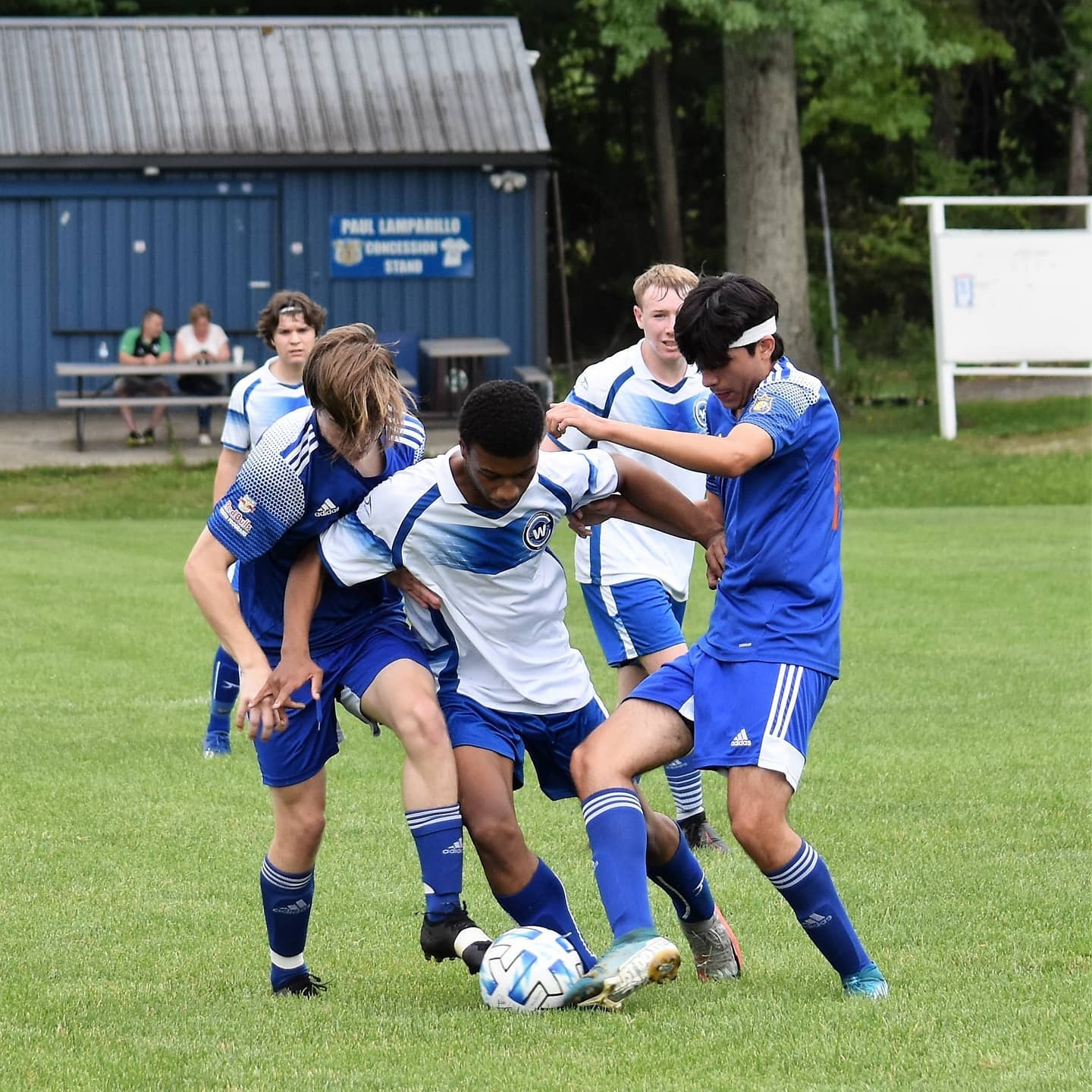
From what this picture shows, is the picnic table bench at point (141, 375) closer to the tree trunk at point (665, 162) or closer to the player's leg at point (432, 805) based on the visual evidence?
the tree trunk at point (665, 162)

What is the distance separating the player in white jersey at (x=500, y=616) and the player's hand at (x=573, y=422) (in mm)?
94

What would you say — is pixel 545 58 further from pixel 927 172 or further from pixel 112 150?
pixel 112 150

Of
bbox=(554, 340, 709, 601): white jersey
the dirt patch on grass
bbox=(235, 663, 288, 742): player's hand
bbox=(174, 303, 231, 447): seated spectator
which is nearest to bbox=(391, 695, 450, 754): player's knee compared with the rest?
bbox=(235, 663, 288, 742): player's hand

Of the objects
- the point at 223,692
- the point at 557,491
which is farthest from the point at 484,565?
the point at 223,692

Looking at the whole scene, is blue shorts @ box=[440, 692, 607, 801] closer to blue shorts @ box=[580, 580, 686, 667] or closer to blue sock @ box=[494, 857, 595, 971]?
blue sock @ box=[494, 857, 595, 971]

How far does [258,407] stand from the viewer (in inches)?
349

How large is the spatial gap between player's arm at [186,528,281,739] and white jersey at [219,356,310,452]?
3.75 m

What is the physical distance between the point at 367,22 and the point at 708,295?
73.3 ft

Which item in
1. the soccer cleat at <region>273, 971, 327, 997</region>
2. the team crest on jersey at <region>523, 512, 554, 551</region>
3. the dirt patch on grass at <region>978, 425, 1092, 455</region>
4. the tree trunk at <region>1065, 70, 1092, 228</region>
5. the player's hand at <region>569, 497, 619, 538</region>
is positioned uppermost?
the tree trunk at <region>1065, 70, 1092, 228</region>

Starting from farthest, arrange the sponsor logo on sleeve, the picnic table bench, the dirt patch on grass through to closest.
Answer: the dirt patch on grass
the picnic table bench
the sponsor logo on sleeve

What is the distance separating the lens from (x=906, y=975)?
5301 mm

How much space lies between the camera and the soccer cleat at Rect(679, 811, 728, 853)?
24.1 ft

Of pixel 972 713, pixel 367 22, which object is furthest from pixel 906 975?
pixel 367 22

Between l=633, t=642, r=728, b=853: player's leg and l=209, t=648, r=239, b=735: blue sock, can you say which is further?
l=209, t=648, r=239, b=735: blue sock
